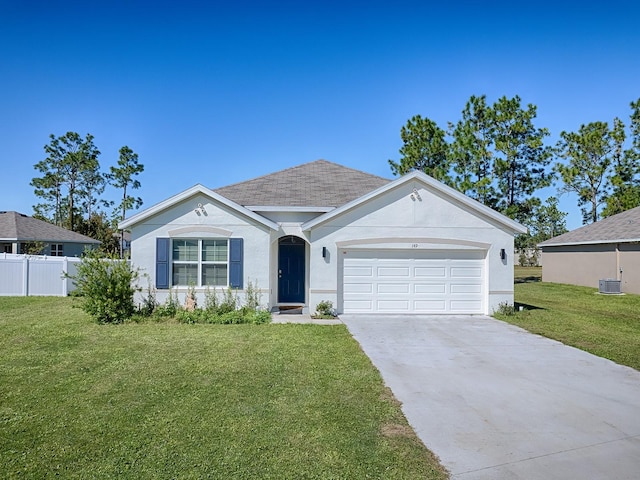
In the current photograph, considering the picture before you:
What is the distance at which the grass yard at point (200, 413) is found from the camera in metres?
3.78

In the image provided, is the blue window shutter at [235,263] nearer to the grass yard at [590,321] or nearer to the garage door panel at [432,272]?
the garage door panel at [432,272]

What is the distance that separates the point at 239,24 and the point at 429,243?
901 centimetres

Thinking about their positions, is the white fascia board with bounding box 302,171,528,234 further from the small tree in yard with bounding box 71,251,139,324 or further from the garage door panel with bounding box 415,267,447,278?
the small tree in yard with bounding box 71,251,139,324

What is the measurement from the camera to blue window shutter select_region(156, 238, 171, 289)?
41.2 ft

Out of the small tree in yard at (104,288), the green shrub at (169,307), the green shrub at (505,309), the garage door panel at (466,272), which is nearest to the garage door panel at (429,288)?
the garage door panel at (466,272)

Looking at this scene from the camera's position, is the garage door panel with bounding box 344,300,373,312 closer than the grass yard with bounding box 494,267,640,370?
No

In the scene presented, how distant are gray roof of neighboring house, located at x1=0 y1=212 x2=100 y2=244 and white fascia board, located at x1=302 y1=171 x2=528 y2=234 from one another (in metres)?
21.8

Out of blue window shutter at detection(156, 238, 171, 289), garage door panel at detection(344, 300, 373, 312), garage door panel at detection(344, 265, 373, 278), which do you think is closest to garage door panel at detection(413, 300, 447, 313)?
garage door panel at detection(344, 300, 373, 312)

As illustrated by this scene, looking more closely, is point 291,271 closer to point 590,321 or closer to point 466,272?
point 466,272

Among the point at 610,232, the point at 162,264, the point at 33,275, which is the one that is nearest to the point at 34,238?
the point at 33,275

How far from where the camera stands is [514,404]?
17.9 feet

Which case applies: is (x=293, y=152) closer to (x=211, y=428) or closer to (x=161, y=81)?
(x=161, y=81)

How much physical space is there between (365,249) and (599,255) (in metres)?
18.1

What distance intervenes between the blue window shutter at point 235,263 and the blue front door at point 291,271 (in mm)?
2298
